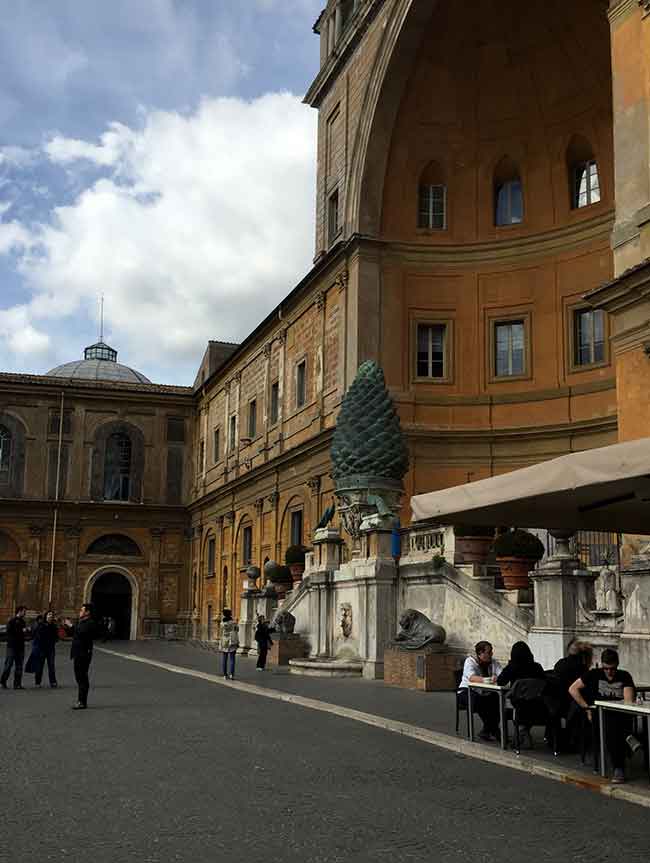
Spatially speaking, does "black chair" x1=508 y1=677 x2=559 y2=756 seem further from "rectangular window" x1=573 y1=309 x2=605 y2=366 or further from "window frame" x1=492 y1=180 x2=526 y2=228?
"window frame" x1=492 y1=180 x2=526 y2=228

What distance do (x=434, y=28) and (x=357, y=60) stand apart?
3997mm

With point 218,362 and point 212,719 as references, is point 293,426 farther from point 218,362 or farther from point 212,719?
point 212,719

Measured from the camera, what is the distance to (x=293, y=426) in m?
36.3

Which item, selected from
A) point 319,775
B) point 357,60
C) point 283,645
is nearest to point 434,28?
point 357,60

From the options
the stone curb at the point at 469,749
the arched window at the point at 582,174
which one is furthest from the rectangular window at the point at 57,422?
the stone curb at the point at 469,749

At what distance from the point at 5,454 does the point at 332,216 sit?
82.0ft

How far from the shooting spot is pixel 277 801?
731 cm

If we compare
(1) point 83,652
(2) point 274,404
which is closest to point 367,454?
(1) point 83,652

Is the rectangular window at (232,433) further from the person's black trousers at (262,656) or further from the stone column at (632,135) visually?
the stone column at (632,135)

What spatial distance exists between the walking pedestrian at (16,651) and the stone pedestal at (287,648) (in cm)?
665

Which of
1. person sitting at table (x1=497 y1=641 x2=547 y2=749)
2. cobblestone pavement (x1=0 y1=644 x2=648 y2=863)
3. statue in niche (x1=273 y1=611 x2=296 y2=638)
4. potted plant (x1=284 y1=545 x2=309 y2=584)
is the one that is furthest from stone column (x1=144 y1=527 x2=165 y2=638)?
person sitting at table (x1=497 y1=641 x2=547 y2=749)

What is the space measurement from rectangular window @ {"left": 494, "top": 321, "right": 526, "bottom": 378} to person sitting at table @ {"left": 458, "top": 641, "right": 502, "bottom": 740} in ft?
62.7

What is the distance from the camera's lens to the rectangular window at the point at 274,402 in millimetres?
39156

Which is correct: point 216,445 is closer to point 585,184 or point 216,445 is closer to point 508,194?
point 508,194
